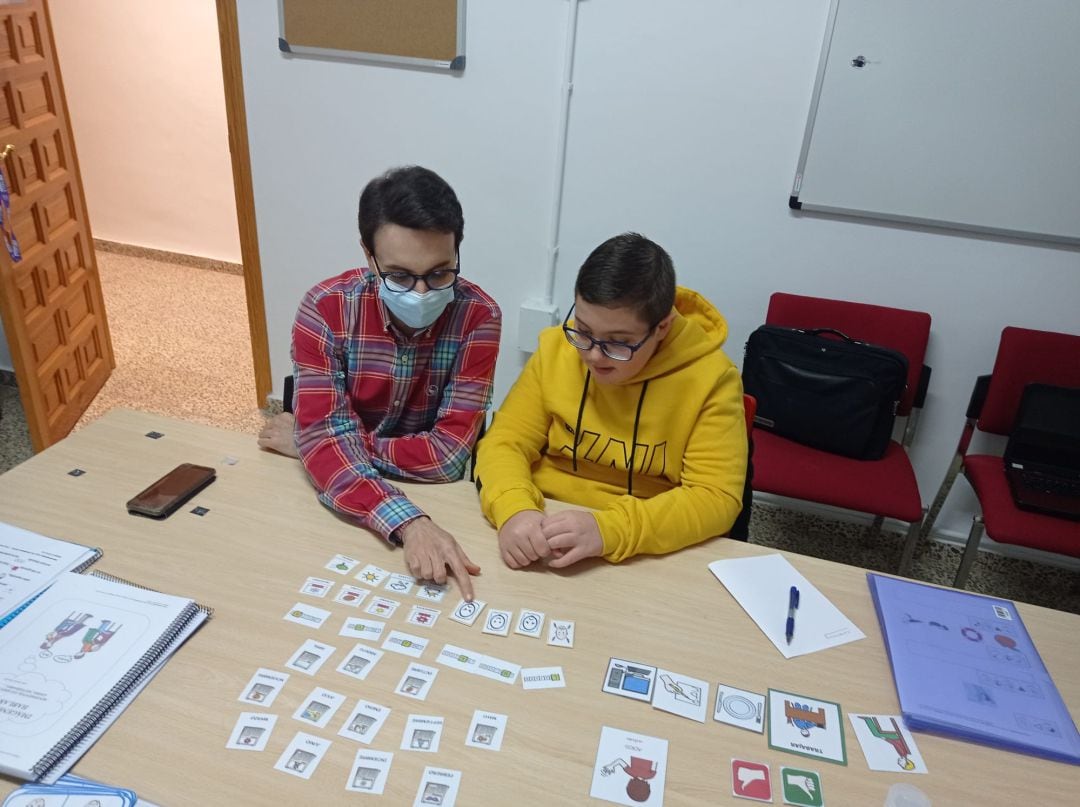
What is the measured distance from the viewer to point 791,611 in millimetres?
1228

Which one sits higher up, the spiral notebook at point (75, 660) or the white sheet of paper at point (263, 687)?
the spiral notebook at point (75, 660)

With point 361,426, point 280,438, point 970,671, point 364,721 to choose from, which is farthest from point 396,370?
point 970,671

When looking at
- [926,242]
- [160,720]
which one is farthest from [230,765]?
[926,242]

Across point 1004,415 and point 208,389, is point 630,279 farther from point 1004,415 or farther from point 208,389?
point 208,389

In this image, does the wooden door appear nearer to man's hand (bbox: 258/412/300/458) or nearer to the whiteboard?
man's hand (bbox: 258/412/300/458)

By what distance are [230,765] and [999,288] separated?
97.9 inches

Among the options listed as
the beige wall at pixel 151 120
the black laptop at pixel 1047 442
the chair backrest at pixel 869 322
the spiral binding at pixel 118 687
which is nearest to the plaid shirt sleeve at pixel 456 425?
the spiral binding at pixel 118 687

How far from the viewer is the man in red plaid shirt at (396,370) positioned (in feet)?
4.58

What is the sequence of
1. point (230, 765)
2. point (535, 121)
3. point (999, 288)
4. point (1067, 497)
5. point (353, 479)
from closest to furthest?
point (230, 765), point (353, 479), point (1067, 497), point (999, 288), point (535, 121)

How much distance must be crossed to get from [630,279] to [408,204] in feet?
1.45

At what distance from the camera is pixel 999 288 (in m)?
2.38

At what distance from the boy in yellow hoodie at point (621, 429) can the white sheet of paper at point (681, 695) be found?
0.87ft

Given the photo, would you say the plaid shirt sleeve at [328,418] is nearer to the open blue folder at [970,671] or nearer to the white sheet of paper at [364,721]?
the white sheet of paper at [364,721]

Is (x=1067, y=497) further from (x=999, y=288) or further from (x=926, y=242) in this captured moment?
(x=926, y=242)
